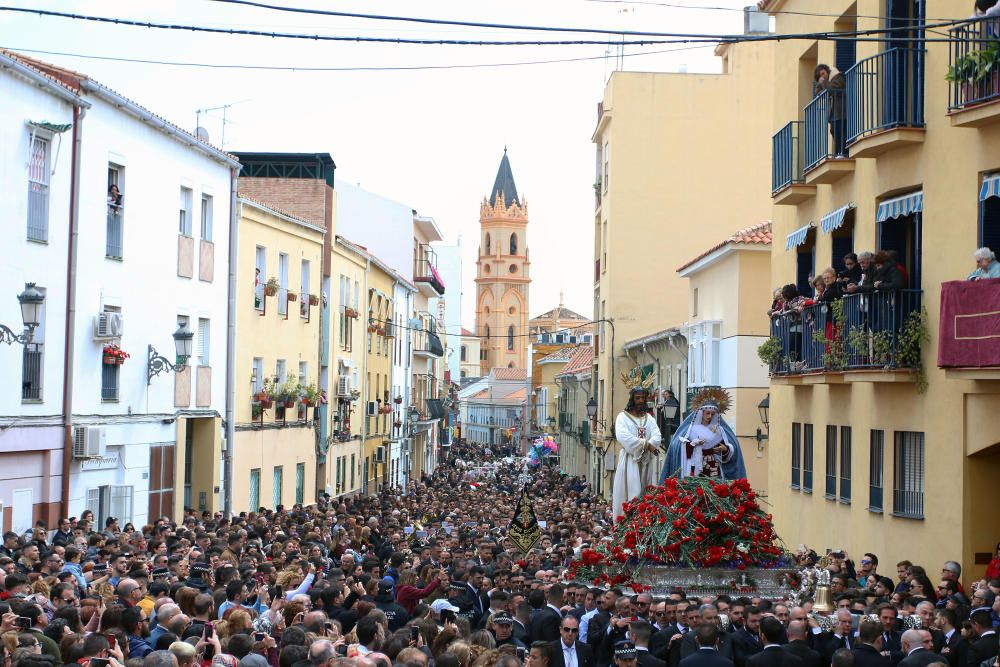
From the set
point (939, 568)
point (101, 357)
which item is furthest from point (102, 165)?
point (939, 568)

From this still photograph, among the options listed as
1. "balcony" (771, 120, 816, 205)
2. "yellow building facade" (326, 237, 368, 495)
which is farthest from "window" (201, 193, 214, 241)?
"balcony" (771, 120, 816, 205)

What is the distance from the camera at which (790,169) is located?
22359 millimetres

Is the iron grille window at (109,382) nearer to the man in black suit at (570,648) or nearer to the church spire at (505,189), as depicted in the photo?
the man in black suit at (570,648)

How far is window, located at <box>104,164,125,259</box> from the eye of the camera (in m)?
24.4

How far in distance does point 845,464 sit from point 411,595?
381 inches

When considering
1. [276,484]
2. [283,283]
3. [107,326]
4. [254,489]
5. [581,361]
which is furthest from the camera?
[581,361]

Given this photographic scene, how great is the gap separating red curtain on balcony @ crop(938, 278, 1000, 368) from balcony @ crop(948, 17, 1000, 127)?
1878mm

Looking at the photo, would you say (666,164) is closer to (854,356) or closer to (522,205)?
(854,356)

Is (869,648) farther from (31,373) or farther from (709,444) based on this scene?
(31,373)

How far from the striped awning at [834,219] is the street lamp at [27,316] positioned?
11.6m

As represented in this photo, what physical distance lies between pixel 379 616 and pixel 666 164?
123 ft

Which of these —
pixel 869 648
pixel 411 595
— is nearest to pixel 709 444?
pixel 411 595

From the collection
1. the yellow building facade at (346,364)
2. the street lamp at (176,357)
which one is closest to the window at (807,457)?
the street lamp at (176,357)

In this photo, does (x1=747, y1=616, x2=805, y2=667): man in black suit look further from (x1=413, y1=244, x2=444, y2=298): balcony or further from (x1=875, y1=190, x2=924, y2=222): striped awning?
(x1=413, y1=244, x2=444, y2=298): balcony
